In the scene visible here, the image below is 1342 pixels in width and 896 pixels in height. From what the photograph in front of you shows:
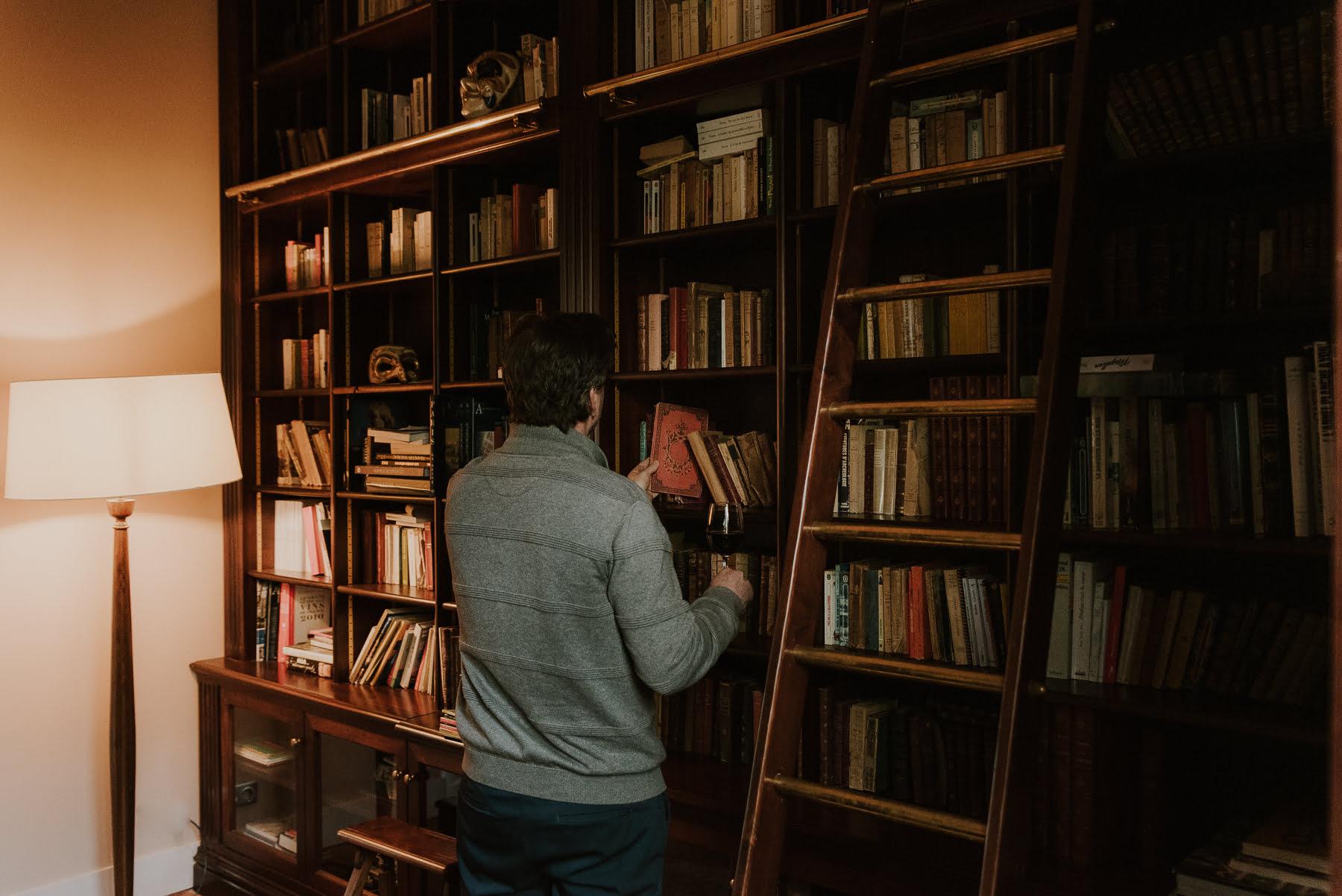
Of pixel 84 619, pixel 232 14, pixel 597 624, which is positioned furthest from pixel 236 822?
pixel 232 14

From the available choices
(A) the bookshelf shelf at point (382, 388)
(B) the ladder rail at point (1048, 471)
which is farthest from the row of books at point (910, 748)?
(A) the bookshelf shelf at point (382, 388)

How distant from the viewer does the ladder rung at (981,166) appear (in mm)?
1511

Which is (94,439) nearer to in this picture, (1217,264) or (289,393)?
(289,393)

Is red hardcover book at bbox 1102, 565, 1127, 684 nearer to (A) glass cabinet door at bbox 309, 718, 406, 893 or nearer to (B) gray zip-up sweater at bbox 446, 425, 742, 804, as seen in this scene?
(B) gray zip-up sweater at bbox 446, 425, 742, 804

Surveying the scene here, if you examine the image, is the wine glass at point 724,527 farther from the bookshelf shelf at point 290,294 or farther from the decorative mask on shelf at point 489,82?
the bookshelf shelf at point 290,294

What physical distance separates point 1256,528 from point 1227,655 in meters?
0.22

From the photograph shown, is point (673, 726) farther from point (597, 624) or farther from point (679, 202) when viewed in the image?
point (679, 202)

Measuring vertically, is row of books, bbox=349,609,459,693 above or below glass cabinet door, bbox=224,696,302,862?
above

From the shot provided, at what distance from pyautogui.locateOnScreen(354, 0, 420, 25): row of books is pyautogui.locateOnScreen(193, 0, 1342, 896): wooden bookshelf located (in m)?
0.06

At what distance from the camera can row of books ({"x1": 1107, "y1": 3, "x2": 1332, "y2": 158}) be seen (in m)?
1.69

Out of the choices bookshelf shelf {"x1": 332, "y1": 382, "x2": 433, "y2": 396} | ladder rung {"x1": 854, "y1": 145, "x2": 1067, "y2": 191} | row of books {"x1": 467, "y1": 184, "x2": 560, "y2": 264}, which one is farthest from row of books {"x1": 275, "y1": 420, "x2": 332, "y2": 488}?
ladder rung {"x1": 854, "y1": 145, "x2": 1067, "y2": 191}

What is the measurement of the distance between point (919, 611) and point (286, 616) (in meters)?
2.39

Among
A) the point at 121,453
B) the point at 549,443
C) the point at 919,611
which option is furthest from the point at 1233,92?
the point at 121,453

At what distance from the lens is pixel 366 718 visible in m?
3.00
